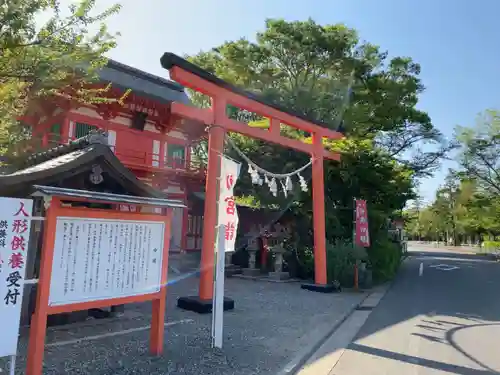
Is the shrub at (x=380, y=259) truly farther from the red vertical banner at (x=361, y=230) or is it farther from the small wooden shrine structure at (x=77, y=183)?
the small wooden shrine structure at (x=77, y=183)

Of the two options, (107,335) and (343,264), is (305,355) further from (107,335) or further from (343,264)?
(343,264)

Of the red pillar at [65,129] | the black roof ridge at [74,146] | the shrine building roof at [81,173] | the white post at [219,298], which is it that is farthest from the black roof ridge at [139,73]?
the white post at [219,298]

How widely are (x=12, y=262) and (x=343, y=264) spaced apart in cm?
1048

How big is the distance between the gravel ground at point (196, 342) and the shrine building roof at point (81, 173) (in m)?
2.20

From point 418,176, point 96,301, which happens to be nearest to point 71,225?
point 96,301

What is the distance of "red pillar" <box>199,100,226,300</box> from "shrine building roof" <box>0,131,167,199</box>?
6.86 feet

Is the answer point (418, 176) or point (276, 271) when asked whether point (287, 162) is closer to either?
point (276, 271)

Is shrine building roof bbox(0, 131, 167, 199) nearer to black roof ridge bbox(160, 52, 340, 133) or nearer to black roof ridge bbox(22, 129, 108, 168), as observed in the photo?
black roof ridge bbox(22, 129, 108, 168)

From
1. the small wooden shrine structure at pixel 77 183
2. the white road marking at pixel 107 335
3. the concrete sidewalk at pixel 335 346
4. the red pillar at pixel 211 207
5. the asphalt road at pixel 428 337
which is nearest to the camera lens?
the small wooden shrine structure at pixel 77 183

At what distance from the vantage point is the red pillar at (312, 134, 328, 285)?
11.3 m

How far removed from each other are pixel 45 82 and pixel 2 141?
1.09 m

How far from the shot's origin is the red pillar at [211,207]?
7844mm

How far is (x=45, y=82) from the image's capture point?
4.68 metres

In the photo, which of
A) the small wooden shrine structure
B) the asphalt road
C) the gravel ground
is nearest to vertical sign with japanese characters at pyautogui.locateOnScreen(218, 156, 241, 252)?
the small wooden shrine structure
